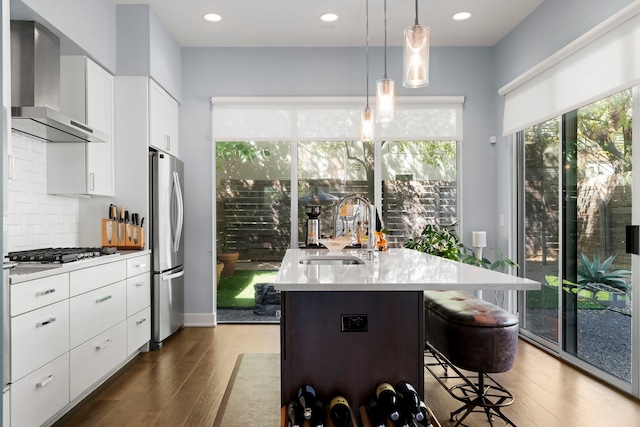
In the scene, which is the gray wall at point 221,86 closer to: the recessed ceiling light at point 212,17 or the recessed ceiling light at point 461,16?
the recessed ceiling light at point 212,17

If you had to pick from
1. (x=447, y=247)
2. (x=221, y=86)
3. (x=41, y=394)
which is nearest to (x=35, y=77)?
(x=41, y=394)

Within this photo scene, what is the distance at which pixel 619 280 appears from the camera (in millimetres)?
3248

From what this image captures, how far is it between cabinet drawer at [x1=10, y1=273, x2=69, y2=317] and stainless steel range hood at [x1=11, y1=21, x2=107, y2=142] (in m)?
0.95

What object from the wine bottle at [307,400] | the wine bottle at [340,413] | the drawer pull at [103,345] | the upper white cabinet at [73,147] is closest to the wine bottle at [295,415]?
the wine bottle at [307,400]

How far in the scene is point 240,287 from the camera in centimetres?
529

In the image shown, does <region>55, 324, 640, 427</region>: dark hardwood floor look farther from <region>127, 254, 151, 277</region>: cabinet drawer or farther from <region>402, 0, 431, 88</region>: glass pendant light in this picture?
<region>402, 0, 431, 88</region>: glass pendant light

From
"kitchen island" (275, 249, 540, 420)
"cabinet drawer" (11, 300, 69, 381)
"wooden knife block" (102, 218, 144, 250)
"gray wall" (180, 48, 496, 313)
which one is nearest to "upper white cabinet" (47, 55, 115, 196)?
"wooden knife block" (102, 218, 144, 250)

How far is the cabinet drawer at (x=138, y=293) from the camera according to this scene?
12.0ft

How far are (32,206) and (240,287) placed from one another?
2.36 metres

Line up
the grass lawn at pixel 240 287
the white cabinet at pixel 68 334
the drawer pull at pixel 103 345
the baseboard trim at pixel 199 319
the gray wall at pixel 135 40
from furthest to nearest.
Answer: the grass lawn at pixel 240 287 → the baseboard trim at pixel 199 319 → the gray wall at pixel 135 40 → the drawer pull at pixel 103 345 → the white cabinet at pixel 68 334

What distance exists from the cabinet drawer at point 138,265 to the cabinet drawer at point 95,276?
0.09 metres

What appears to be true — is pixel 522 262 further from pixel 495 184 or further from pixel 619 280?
pixel 619 280

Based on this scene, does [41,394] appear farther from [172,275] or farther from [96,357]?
[172,275]

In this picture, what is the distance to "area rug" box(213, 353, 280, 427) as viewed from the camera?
269cm
